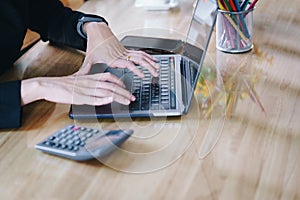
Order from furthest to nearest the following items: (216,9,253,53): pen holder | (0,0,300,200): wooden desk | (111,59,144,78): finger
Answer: (216,9,253,53): pen holder < (111,59,144,78): finger < (0,0,300,200): wooden desk

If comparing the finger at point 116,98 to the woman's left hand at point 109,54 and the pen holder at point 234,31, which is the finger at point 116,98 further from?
the pen holder at point 234,31

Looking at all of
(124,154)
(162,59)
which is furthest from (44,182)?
(162,59)

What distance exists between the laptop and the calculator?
7 cm

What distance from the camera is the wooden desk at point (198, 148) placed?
876 millimetres

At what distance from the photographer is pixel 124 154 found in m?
0.96

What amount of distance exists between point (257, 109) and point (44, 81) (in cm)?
49

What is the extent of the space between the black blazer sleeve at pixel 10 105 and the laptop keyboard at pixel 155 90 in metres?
0.25

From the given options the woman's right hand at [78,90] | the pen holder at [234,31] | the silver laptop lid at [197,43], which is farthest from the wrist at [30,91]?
the pen holder at [234,31]

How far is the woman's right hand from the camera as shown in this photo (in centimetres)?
109

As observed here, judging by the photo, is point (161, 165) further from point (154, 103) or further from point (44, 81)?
point (44, 81)

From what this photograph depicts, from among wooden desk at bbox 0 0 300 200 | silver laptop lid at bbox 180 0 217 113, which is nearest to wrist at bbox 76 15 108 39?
wooden desk at bbox 0 0 300 200

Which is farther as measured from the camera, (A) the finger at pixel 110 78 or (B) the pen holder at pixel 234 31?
(B) the pen holder at pixel 234 31

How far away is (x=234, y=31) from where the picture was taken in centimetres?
134

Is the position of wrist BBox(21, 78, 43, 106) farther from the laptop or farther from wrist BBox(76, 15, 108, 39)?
wrist BBox(76, 15, 108, 39)
